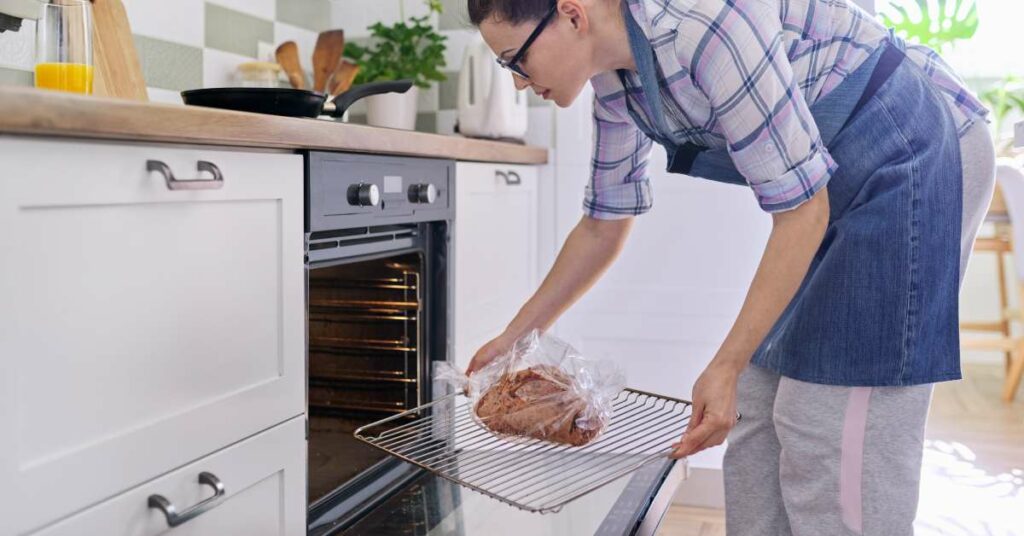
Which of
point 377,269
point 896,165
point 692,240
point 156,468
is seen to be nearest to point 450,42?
point 692,240

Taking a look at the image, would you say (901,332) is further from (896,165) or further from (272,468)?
(272,468)

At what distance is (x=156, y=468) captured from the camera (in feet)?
3.41

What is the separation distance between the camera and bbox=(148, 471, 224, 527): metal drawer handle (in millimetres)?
1029

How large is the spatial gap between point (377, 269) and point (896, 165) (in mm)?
951

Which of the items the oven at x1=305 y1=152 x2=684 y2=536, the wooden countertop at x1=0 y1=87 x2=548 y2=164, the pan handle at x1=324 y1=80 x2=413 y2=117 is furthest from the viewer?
the pan handle at x1=324 y1=80 x2=413 y2=117

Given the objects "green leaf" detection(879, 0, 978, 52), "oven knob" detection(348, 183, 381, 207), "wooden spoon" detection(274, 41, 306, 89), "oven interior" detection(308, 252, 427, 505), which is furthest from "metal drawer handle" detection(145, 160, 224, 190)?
"green leaf" detection(879, 0, 978, 52)

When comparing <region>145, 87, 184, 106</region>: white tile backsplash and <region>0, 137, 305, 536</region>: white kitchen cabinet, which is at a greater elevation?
<region>145, 87, 184, 106</region>: white tile backsplash

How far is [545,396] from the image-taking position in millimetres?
1214

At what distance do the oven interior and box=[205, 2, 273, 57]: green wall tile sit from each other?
0.66 metres

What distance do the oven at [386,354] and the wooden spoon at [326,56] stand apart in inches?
28.0

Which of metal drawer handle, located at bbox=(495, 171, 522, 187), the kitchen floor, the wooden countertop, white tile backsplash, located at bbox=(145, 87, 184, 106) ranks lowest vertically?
the kitchen floor

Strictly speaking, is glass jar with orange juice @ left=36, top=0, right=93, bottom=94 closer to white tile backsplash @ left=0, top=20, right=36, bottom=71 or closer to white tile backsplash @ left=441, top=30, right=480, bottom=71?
white tile backsplash @ left=0, top=20, right=36, bottom=71

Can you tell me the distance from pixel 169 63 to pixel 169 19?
9cm

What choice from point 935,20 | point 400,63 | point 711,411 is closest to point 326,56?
point 400,63
